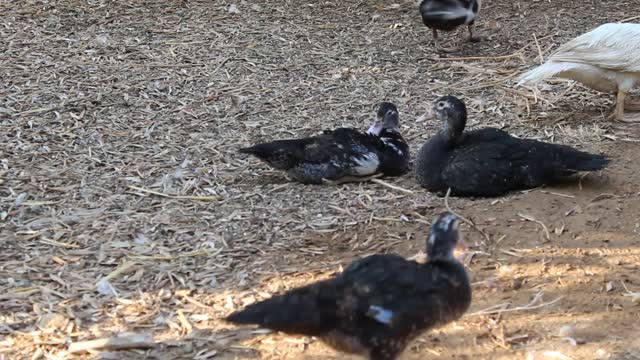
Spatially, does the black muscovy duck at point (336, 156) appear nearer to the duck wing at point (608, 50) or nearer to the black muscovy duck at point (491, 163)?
the black muscovy duck at point (491, 163)

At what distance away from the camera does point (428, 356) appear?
12.1 ft

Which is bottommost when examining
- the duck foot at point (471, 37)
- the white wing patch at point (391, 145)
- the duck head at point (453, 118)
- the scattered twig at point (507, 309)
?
the duck foot at point (471, 37)

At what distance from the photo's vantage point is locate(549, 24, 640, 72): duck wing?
6293mm

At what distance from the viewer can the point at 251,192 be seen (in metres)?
5.38

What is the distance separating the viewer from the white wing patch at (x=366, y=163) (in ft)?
18.1

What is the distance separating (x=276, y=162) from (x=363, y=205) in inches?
27.6

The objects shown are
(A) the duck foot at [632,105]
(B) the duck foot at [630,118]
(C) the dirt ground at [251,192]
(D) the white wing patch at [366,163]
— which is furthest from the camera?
(A) the duck foot at [632,105]

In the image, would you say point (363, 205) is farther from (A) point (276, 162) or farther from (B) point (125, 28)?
(B) point (125, 28)

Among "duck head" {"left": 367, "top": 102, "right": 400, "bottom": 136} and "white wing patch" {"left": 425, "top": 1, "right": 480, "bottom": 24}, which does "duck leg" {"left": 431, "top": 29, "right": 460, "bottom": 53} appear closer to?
"white wing patch" {"left": 425, "top": 1, "right": 480, "bottom": 24}

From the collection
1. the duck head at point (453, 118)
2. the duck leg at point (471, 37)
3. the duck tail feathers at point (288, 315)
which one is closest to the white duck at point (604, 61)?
the duck head at point (453, 118)

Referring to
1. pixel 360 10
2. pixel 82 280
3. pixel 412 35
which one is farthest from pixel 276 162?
pixel 360 10

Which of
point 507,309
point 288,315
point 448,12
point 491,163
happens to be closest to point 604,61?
point 491,163

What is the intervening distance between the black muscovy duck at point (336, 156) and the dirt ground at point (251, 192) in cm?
10

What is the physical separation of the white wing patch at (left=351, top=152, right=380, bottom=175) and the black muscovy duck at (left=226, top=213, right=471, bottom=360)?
223cm
